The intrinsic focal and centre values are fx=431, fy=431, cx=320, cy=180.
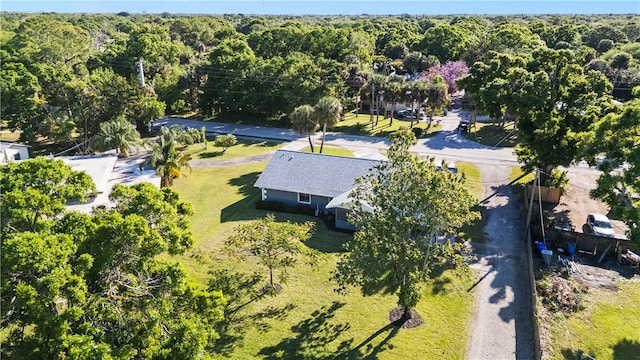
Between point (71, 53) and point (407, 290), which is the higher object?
point (71, 53)

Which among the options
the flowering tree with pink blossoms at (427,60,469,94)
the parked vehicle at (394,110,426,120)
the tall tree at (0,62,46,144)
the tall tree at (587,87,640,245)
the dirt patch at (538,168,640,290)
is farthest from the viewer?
the flowering tree with pink blossoms at (427,60,469,94)

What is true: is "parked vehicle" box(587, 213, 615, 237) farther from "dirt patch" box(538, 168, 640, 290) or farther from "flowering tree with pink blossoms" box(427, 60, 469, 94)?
"flowering tree with pink blossoms" box(427, 60, 469, 94)

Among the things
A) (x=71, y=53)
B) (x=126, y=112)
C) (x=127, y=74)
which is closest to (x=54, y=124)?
(x=126, y=112)

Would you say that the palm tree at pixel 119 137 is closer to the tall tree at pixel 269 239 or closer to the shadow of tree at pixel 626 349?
the tall tree at pixel 269 239

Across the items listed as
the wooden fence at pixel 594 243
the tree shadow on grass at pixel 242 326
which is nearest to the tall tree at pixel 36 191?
the tree shadow on grass at pixel 242 326

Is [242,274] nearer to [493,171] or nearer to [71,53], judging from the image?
[493,171]

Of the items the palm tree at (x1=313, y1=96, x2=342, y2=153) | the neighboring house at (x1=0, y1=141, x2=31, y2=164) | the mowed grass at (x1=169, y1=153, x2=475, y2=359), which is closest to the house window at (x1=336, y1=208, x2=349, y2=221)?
the mowed grass at (x1=169, y1=153, x2=475, y2=359)
